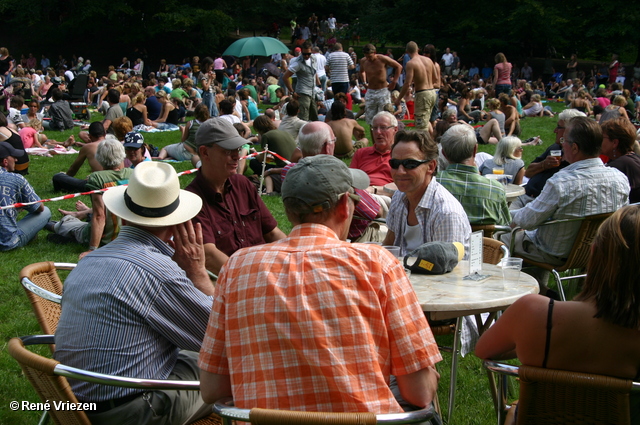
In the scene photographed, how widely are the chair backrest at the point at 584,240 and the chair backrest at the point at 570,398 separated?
2.79 m

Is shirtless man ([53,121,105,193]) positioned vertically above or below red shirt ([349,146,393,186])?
below

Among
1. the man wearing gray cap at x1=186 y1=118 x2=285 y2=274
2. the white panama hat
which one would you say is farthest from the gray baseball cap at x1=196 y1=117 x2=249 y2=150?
the white panama hat

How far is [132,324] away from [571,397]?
162 cm

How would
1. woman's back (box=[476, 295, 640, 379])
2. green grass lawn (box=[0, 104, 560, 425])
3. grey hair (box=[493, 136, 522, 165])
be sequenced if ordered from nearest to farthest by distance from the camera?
woman's back (box=[476, 295, 640, 379]) < green grass lawn (box=[0, 104, 560, 425]) < grey hair (box=[493, 136, 522, 165])

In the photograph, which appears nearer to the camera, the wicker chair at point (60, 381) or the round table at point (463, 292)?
the wicker chair at point (60, 381)

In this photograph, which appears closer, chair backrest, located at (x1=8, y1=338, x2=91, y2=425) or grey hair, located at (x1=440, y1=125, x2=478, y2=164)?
chair backrest, located at (x1=8, y1=338, x2=91, y2=425)

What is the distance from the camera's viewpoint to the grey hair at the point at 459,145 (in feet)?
15.8

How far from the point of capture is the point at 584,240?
4.87 m

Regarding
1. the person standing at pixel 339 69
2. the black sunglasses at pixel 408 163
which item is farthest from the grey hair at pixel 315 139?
the person standing at pixel 339 69

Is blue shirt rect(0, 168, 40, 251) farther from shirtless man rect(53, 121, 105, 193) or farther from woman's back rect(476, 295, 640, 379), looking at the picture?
woman's back rect(476, 295, 640, 379)

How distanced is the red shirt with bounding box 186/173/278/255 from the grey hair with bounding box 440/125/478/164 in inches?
57.6

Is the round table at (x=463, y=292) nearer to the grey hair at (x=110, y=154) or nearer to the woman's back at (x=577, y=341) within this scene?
the woman's back at (x=577, y=341)

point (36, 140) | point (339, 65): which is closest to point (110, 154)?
point (36, 140)

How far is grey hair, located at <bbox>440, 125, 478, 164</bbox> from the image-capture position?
482 cm
